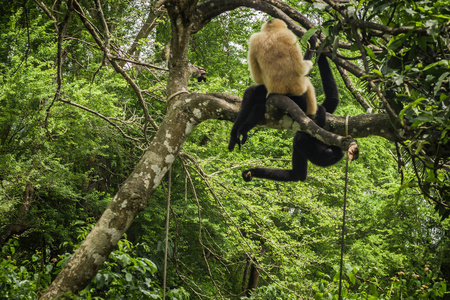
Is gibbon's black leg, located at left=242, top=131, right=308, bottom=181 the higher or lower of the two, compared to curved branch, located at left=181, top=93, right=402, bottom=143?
lower

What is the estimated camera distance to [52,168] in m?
7.42

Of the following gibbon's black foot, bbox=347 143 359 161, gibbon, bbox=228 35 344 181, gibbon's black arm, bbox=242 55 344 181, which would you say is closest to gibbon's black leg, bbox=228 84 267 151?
gibbon, bbox=228 35 344 181

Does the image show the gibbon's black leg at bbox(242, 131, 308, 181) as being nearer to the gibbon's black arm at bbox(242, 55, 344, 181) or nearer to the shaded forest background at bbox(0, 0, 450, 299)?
the gibbon's black arm at bbox(242, 55, 344, 181)

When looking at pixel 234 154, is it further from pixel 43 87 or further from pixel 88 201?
pixel 43 87

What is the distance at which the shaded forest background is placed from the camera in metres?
2.16

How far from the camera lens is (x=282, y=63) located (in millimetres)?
3688

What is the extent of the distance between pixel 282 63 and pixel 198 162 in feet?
7.08

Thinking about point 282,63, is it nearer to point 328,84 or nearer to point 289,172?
point 328,84

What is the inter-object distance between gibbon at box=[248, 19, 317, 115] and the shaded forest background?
34 cm

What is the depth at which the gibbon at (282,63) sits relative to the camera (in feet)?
12.0

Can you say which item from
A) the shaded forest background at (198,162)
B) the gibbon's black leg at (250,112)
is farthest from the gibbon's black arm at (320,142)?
the gibbon's black leg at (250,112)

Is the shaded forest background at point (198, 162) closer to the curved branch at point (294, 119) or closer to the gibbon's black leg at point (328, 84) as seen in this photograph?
the curved branch at point (294, 119)

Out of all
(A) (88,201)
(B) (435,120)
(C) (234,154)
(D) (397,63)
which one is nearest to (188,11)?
(D) (397,63)

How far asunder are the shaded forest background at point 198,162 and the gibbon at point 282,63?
0.34 m
